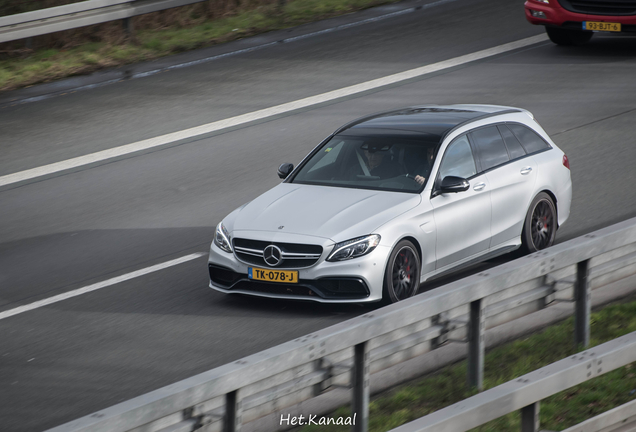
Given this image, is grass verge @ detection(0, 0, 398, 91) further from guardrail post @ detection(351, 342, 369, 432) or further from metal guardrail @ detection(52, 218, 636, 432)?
guardrail post @ detection(351, 342, 369, 432)

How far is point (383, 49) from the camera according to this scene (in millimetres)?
19531

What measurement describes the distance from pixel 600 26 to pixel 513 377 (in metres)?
12.9

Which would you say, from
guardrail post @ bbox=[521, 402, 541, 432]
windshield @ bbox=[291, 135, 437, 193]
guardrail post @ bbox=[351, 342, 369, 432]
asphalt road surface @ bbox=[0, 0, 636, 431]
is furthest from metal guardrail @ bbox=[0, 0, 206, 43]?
guardrail post @ bbox=[521, 402, 541, 432]

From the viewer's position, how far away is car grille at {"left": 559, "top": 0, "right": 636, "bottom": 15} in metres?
18.0

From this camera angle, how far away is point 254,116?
15.8 metres

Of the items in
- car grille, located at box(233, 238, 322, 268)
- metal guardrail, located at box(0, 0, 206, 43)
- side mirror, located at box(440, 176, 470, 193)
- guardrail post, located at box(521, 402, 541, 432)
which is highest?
metal guardrail, located at box(0, 0, 206, 43)

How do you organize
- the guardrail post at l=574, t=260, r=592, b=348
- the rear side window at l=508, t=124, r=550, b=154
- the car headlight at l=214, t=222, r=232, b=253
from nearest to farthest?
the guardrail post at l=574, t=260, r=592, b=348 < the car headlight at l=214, t=222, r=232, b=253 < the rear side window at l=508, t=124, r=550, b=154

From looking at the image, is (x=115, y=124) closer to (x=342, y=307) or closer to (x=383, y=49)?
(x=383, y=49)

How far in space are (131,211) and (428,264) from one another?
179 inches

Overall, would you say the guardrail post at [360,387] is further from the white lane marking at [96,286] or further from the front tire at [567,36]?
the front tire at [567,36]

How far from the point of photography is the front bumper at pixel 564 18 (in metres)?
18.0

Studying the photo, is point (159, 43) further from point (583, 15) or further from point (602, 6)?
point (602, 6)

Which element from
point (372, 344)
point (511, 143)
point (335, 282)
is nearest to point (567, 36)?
point (511, 143)

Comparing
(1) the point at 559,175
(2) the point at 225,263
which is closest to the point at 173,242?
(2) the point at 225,263
